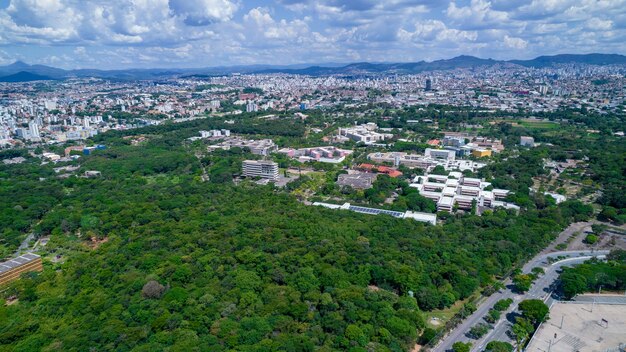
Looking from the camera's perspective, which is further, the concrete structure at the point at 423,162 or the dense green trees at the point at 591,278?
the concrete structure at the point at 423,162

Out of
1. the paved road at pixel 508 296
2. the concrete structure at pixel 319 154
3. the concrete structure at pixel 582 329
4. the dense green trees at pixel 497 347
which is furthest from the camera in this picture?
the concrete structure at pixel 319 154

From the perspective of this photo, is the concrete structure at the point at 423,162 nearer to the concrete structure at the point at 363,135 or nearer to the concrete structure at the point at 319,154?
the concrete structure at the point at 319,154

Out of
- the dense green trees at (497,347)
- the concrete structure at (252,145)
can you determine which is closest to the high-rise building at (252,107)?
the concrete structure at (252,145)

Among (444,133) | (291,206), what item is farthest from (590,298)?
(444,133)

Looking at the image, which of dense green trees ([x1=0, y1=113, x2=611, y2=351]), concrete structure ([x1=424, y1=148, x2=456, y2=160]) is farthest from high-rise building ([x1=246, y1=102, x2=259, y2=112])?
dense green trees ([x1=0, y1=113, x2=611, y2=351])

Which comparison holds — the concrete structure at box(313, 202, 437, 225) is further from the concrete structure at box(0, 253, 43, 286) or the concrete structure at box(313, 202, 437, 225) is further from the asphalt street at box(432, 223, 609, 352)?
the concrete structure at box(0, 253, 43, 286)

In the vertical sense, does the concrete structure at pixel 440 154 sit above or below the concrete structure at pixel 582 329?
above

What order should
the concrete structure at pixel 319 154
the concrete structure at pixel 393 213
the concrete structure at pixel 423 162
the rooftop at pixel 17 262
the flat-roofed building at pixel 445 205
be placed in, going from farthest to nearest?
the concrete structure at pixel 319 154 → the concrete structure at pixel 423 162 → the flat-roofed building at pixel 445 205 → the concrete structure at pixel 393 213 → the rooftop at pixel 17 262
